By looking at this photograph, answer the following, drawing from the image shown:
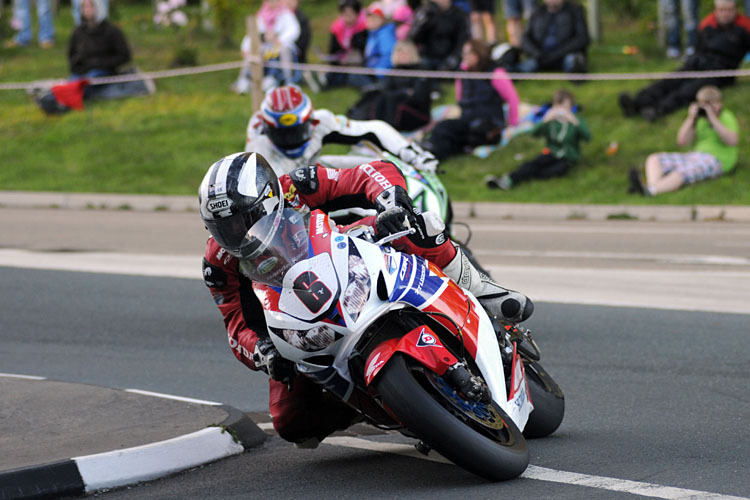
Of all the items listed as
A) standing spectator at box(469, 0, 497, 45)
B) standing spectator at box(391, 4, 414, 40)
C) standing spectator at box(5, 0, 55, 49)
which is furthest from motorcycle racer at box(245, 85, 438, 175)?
standing spectator at box(5, 0, 55, 49)

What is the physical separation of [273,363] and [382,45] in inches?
545

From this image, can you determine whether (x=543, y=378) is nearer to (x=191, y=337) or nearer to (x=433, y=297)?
(x=433, y=297)

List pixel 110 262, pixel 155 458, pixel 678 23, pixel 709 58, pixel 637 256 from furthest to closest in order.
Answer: pixel 678 23
pixel 709 58
pixel 110 262
pixel 637 256
pixel 155 458

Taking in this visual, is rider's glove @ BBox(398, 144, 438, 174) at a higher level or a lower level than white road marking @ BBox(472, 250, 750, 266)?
higher

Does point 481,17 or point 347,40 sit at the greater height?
point 481,17

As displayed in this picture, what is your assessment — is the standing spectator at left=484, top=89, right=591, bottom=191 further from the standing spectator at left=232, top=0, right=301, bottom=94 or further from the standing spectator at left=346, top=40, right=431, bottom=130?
Result: the standing spectator at left=232, top=0, right=301, bottom=94

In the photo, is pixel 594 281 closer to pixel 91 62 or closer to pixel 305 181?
pixel 305 181

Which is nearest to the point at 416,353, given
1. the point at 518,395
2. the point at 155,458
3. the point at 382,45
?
the point at 518,395

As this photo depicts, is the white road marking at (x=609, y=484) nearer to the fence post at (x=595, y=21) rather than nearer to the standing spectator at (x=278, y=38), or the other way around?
the standing spectator at (x=278, y=38)

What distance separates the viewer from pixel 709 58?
53.4 ft

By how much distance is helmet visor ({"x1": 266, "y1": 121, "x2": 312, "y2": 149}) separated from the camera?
875 cm

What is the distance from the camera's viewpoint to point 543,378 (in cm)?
607

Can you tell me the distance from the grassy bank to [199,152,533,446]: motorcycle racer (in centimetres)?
983

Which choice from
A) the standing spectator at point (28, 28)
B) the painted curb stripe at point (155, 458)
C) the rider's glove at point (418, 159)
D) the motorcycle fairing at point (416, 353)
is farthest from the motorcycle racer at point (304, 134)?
the standing spectator at point (28, 28)
